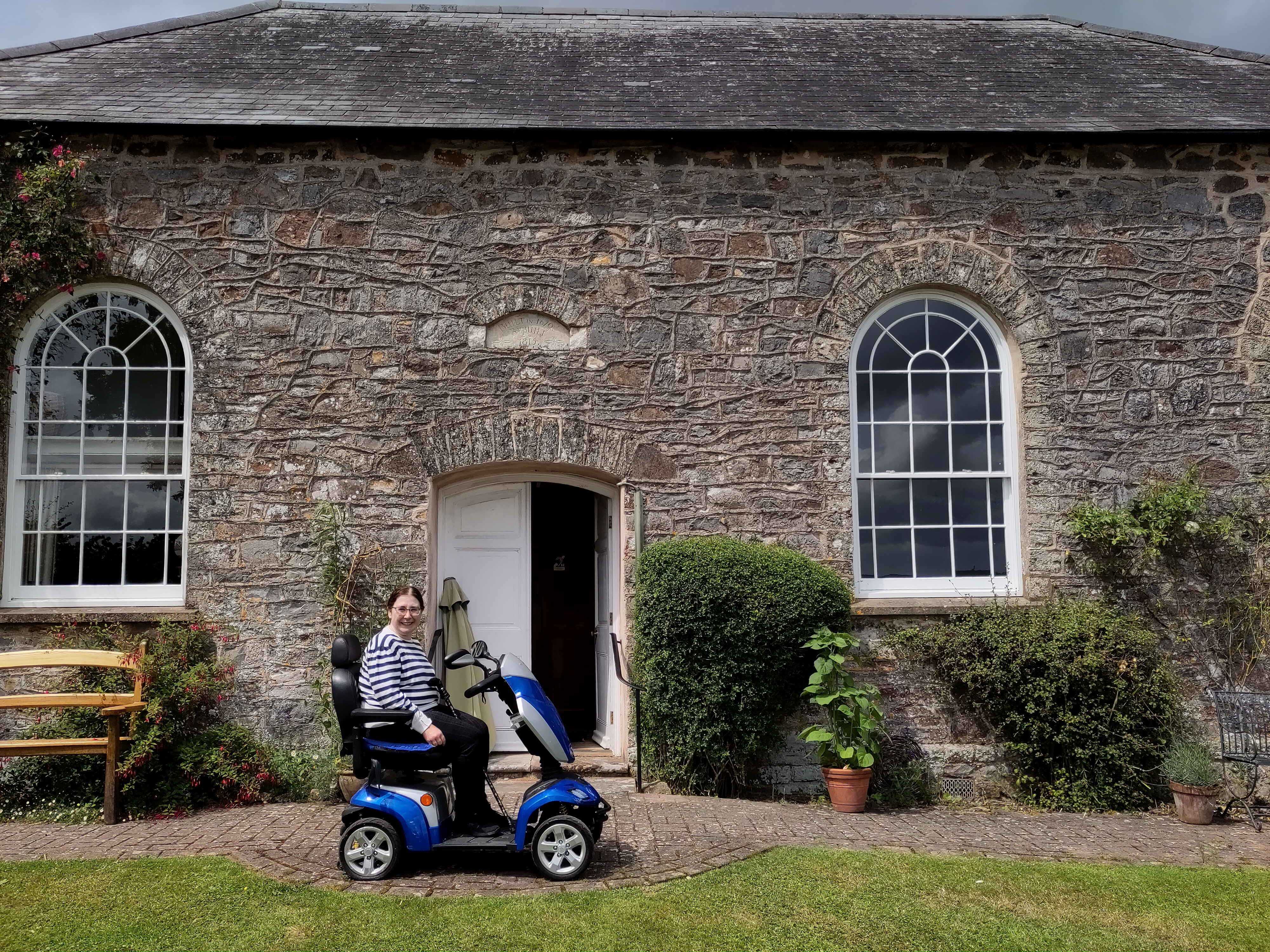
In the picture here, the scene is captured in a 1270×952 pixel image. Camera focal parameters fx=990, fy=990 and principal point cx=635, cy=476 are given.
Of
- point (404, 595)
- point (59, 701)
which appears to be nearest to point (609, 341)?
point (404, 595)

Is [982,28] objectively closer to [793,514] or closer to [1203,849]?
[793,514]

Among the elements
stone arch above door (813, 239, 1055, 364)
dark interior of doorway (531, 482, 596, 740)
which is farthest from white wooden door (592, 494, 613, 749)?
stone arch above door (813, 239, 1055, 364)

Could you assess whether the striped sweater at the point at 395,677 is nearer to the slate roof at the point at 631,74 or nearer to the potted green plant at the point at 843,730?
the potted green plant at the point at 843,730

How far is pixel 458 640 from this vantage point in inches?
314

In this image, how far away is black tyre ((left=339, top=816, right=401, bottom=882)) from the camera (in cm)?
523

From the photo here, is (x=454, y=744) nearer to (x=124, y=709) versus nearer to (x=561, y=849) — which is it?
(x=561, y=849)

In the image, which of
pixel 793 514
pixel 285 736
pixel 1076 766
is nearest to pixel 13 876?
pixel 285 736

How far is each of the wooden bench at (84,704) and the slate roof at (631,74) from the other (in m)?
4.11

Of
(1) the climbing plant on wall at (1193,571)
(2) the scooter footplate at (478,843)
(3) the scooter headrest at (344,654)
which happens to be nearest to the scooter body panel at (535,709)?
(2) the scooter footplate at (478,843)

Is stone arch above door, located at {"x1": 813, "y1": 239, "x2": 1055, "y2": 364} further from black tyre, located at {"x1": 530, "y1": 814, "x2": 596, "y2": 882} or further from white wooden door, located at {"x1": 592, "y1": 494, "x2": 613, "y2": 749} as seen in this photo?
black tyre, located at {"x1": 530, "y1": 814, "x2": 596, "y2": 882}

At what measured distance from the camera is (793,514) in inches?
313

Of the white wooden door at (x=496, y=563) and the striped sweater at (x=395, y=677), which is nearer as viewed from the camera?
the striped sweater at (x=395, y=677)

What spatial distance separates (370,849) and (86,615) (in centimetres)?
360

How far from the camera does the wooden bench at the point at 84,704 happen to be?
6.45 m
